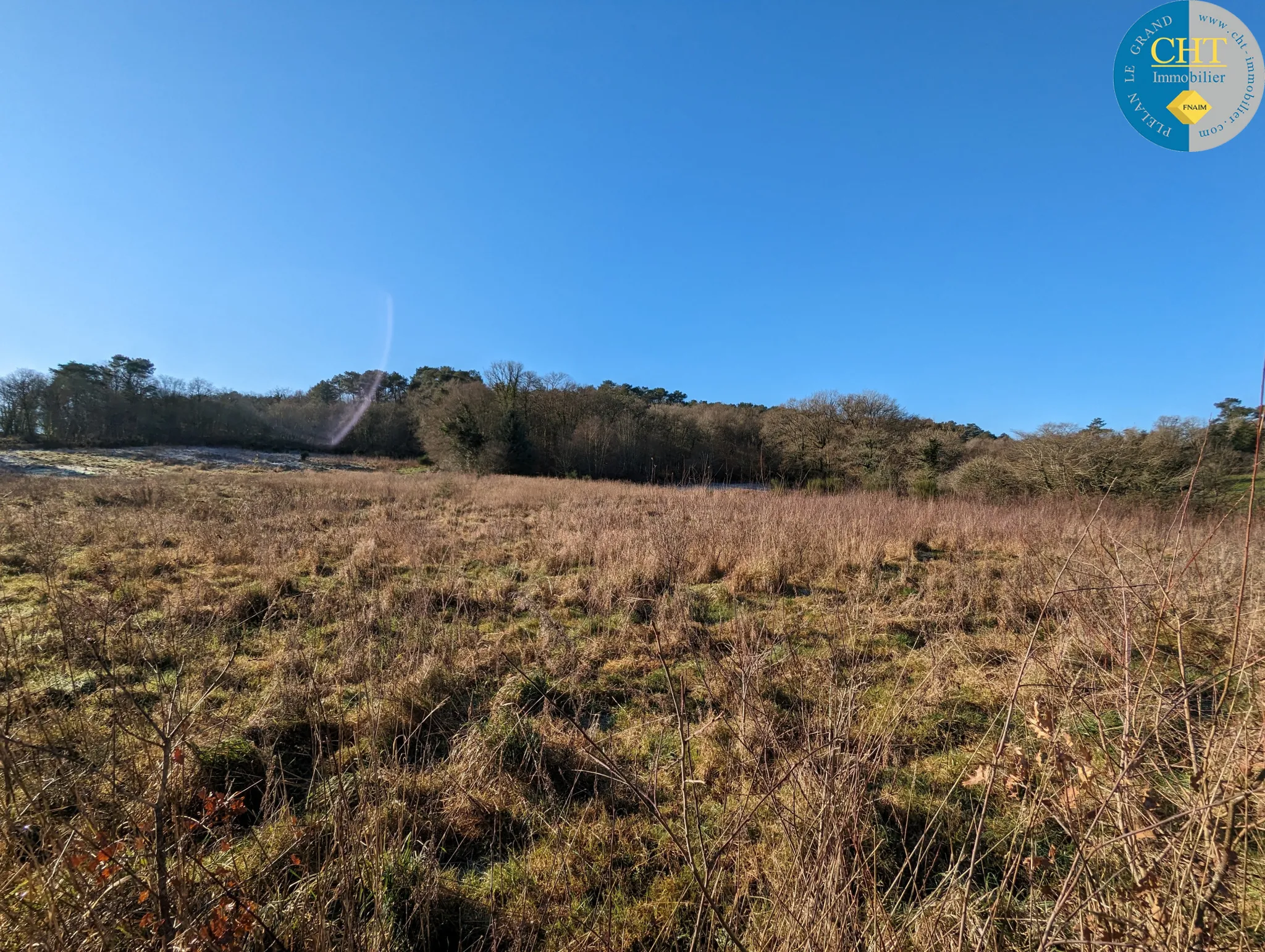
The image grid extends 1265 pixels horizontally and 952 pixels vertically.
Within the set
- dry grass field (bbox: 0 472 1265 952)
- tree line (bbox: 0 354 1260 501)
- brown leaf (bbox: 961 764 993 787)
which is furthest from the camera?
tree line (bbox: 0 354 1260 501)

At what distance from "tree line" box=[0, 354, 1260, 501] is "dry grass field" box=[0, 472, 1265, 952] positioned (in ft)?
4.50

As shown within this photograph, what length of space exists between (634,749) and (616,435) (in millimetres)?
28030

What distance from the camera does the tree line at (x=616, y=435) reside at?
12.0 m

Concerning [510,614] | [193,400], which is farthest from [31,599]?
[193,400]

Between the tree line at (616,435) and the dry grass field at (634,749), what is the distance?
1370mm

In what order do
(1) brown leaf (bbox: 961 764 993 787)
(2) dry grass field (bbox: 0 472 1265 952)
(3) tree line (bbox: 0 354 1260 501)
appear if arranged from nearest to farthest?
1. (2) dry grass field (bbox: 0 472 1265 952)
2. (1) brown leaf (bbox: 961 764 993 787)
3. (3) tree line (bbox: 0 354 1260 501)

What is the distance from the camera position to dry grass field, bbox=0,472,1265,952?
1286 mm

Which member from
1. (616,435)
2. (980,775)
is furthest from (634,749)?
(616,435)

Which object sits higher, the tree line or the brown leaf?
the tree line

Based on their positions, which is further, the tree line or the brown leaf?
the tree line

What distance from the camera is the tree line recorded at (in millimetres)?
12008

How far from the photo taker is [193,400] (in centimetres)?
4106

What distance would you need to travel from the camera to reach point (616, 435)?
30406 millimetres

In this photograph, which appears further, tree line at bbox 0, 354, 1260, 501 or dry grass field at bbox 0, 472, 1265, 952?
tree line at bbox 0, 354, 1260, 501
